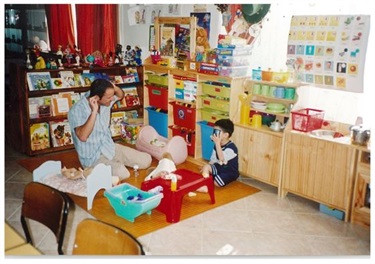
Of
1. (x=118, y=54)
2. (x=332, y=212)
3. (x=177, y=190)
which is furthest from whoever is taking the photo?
(x=118, y=54)

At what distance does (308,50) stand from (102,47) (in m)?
2.04

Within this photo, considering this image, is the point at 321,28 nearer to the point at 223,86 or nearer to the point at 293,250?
the point at 223,86

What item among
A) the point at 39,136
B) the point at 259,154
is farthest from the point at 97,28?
the point at 259,154

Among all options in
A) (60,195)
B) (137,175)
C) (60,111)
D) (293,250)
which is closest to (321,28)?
(293,250)

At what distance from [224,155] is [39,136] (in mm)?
1688

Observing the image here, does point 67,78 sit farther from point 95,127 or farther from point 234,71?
point 234,71

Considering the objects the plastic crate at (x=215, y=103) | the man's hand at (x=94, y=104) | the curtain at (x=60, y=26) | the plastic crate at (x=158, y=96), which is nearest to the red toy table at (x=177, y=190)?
the man's hand at (x=94, y=104)

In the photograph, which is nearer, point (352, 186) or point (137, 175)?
point (352, 186)

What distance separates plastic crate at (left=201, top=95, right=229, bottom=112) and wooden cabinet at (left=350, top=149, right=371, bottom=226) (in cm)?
118

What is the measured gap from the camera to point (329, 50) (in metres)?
2.72

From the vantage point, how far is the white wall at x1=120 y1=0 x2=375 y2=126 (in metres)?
2.43

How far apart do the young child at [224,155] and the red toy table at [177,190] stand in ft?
1.04

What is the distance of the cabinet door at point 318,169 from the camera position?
2680 mm

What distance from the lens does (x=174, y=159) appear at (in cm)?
363
